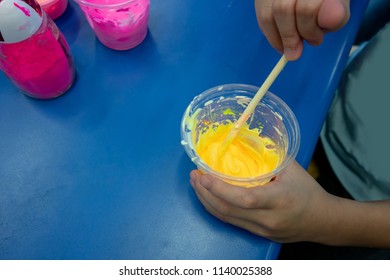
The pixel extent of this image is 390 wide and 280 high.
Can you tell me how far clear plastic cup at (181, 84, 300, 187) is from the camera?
0.65m

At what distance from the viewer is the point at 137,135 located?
2.31 ft

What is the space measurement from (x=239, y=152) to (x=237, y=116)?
0.29 feet

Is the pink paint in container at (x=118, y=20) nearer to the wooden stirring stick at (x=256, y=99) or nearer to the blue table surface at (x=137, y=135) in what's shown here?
the blue table surface at (x=137, y=135)

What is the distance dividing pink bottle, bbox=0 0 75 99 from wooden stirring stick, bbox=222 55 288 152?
0.39 m

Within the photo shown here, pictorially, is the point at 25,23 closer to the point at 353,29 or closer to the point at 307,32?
the point at 307,32

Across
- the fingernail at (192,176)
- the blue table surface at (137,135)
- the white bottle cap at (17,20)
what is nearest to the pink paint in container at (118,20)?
the blue table surface at (137,135)

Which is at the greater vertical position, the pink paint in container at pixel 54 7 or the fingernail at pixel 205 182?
the pink paint in container at pixel 54 7

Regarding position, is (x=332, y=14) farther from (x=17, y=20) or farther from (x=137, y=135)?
(x=17, y=20)

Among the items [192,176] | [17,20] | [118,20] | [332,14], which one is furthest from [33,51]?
[332,14]

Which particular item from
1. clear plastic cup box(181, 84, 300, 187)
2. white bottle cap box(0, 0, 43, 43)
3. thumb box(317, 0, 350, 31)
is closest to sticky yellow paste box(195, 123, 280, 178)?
clear plastic cup box(181, 84, 300, 187)

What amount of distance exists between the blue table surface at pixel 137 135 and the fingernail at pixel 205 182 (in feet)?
0.29

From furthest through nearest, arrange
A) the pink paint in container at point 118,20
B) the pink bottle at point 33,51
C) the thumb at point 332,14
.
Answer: the pink paint in container at point 118,20
the pink bottle at point 33,51
the thumb at point 332,14

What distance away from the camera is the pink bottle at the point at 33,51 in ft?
1.93
